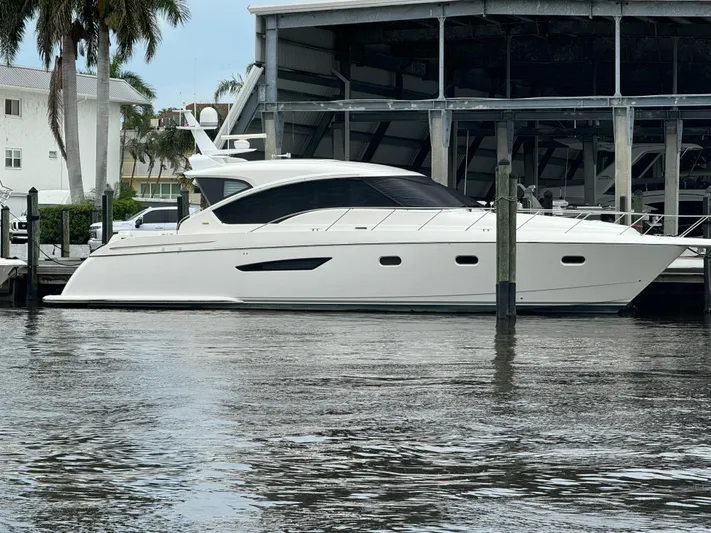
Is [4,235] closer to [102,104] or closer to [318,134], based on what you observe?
[318,134]

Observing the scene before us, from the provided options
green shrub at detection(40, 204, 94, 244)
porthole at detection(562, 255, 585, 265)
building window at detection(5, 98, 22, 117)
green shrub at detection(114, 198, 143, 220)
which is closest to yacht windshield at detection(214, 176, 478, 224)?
porthole at detection(562, 255, 585, 265)

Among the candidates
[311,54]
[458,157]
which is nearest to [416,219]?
[311,54]

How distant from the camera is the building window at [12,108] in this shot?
56.8 metres

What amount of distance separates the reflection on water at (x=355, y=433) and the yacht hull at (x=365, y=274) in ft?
9.41

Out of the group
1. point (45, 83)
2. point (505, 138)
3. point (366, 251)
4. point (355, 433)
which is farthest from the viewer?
point (45, 83)

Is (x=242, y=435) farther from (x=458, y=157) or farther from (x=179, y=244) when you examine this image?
(x=458, y=157)

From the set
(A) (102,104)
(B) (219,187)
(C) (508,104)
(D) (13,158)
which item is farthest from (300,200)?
(D) (13,158)

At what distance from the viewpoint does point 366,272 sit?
65.2 ft

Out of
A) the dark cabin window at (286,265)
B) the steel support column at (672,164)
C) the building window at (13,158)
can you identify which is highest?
the building window at (13,158)

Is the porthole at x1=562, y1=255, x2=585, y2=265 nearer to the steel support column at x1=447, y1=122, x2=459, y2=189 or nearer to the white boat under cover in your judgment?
the white boat under cover

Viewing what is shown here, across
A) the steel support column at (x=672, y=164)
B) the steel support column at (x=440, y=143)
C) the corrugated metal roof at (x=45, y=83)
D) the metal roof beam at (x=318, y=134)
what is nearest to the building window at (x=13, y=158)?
the corrugated metal roof at (x=45, y=83)

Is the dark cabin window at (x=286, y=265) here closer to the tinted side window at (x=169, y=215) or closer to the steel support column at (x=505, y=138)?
the tinted side window at (x=169, y=215)

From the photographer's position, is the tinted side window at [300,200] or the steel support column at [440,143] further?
the steel support column at [440,143]

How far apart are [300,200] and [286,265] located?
1039mm
